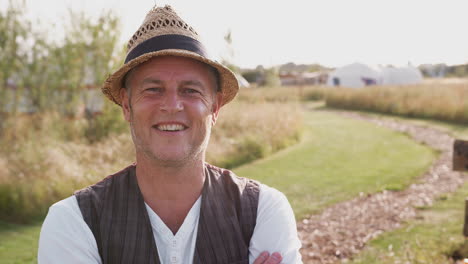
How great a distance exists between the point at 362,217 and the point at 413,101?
1793cm

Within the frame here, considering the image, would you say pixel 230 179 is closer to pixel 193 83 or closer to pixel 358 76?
pixel 193 83

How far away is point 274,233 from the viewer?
2.15m

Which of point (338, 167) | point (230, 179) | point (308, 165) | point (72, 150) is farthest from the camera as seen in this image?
point (308, 165)

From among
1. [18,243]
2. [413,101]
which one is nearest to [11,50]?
[18,243]

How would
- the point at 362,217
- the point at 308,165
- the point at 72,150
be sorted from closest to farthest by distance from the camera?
the point at 362,217, the point at 72,150, the point at 308,165

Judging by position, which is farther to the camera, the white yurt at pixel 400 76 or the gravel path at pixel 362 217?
the white yurt at pixel 400 76

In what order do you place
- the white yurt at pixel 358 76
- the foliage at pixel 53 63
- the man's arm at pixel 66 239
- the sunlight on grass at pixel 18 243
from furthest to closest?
1. the white yurt at pixel 358 76
2. the foliage at pixel 53 63
3. the sunlight on grass at pixel 18 243
4. the man's arm at pixel 66 239

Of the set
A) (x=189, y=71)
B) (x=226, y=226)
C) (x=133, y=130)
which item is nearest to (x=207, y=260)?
(x=226, y=226)

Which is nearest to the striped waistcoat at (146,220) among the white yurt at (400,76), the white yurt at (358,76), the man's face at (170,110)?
the man's face at (170,110)

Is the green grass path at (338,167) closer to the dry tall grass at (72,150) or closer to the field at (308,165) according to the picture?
the field at (308,165)

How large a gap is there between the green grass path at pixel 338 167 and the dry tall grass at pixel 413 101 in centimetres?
548

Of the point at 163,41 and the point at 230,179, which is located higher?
the point at 163,41

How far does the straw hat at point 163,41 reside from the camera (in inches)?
80.6

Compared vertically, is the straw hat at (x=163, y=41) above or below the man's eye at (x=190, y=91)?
above
